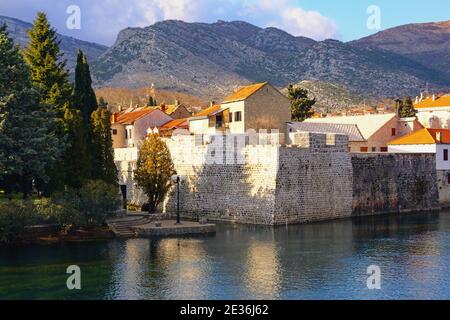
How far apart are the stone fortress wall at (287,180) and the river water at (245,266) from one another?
3.55m

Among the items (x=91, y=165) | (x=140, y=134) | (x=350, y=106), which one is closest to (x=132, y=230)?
(x=91, y=165)

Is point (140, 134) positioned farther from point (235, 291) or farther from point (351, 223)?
point (235, 291)

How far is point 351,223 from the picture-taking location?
41.9 metres

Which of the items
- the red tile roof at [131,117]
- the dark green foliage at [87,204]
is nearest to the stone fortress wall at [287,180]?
the dark green foliage at [87,204]

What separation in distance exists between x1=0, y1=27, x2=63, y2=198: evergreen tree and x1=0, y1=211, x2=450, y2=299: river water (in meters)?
4.82

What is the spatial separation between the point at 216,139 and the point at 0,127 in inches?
655

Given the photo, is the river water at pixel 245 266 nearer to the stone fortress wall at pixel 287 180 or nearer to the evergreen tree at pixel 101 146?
the stone fortress wall at pixel 287 180

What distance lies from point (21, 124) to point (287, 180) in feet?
58.0

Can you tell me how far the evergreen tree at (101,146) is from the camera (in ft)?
131

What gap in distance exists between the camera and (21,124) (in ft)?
113

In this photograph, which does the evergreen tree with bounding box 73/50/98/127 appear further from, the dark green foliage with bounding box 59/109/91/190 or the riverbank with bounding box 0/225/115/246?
the riverbank with bounding box 0/225/115/246

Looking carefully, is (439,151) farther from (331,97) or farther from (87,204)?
(331,97)

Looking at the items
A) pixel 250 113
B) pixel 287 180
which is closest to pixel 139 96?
pixel 250 113

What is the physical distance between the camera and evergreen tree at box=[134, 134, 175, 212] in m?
44.1
